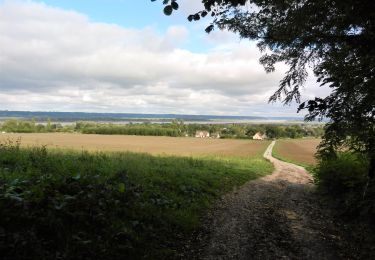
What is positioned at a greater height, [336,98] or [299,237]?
[336,98]

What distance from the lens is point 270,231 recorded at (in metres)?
9.75

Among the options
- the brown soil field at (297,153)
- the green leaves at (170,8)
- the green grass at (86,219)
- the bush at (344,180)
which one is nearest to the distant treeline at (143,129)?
the brown soil field at (297,153)

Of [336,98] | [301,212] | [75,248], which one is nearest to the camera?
[75,248]

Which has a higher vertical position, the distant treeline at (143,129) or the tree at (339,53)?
the tree at (339,53)

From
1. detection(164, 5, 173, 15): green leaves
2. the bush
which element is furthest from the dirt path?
detection(164, 5, 173, 15): green leaves

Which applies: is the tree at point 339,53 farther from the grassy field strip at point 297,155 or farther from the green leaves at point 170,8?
the grassy field strip at point 297,155

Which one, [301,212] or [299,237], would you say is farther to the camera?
[301,212]

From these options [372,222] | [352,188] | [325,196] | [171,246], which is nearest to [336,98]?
[372,222]

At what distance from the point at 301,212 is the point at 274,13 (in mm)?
7499

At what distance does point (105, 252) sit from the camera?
654 cm

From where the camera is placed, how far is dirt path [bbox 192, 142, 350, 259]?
7961mm

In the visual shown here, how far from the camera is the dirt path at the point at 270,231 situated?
796 centimetres

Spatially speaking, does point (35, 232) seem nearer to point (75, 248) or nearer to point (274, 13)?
point (75, 248)

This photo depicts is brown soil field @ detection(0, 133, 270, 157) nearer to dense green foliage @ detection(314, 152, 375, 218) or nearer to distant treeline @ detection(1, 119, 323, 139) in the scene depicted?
dense green foliage @ detection(314, 152, 375, 218)
